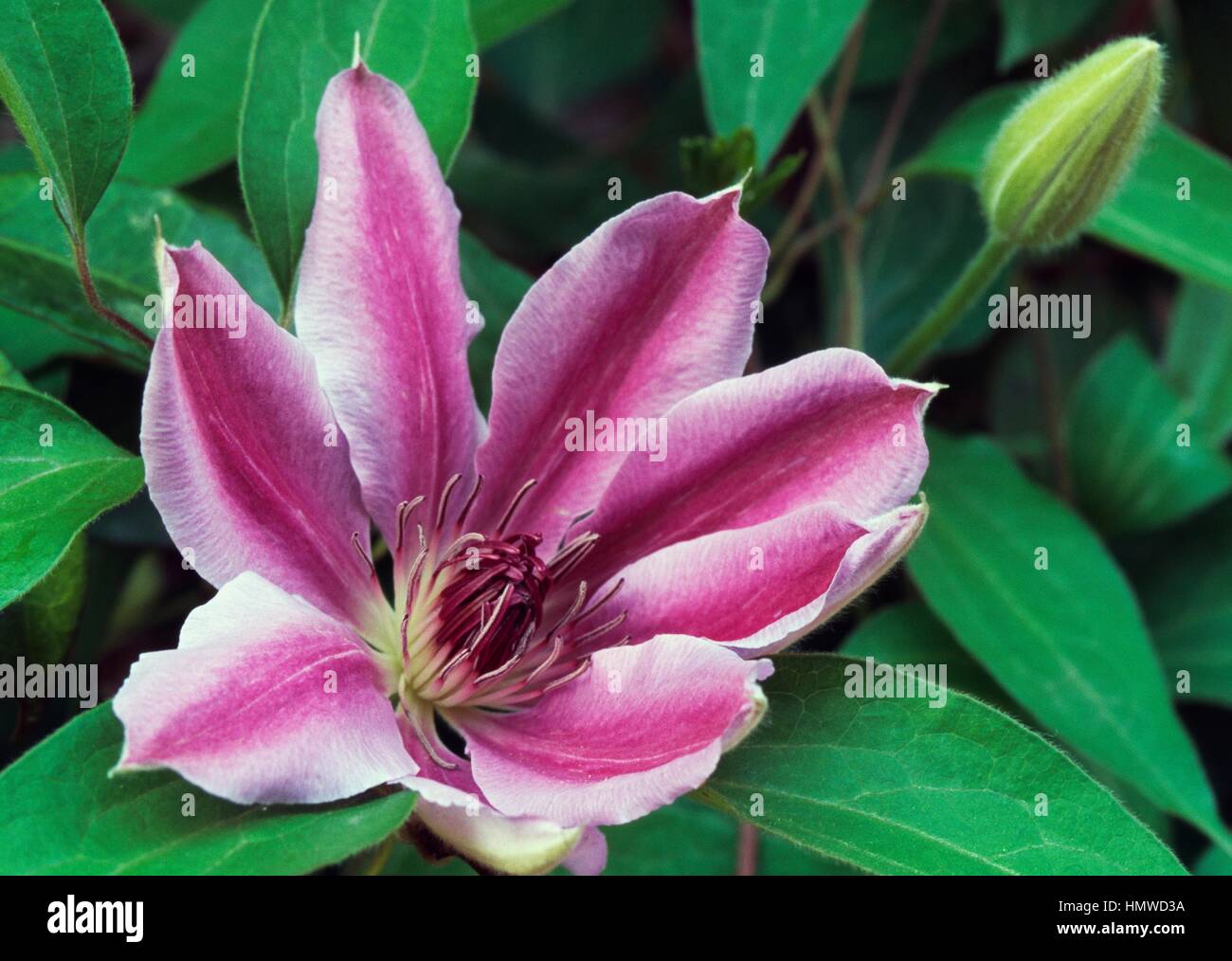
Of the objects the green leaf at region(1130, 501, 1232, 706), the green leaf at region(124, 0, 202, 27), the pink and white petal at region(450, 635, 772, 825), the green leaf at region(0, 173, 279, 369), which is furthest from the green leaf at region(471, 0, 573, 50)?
the green leaf at region(1130, 501, 1232, 706)

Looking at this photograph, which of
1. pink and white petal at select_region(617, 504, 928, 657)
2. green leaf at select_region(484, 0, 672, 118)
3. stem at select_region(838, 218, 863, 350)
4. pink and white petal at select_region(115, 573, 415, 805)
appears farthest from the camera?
green leaf at select_region(484, 0, 672, 118)

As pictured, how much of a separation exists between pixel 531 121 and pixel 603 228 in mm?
970

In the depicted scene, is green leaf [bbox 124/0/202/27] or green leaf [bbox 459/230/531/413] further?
green leaf [bbox 124/0/202/27]

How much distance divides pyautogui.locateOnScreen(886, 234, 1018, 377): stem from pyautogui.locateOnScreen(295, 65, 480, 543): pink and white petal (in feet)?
1.61

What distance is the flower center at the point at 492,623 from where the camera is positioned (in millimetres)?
855

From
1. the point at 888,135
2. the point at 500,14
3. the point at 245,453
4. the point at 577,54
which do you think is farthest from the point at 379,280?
the point at 577,54

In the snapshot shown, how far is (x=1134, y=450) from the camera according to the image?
4.65ft

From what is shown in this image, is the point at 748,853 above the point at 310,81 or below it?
below

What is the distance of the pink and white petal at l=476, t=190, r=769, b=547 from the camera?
833mm

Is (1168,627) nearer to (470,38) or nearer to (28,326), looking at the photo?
(470,38)

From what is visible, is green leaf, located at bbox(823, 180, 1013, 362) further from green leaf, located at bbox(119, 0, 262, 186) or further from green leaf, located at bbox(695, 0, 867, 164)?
green leaf, located at bbox(119, 0, 262, 186)

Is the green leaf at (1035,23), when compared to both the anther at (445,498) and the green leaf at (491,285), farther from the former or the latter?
the anther at (445,498)

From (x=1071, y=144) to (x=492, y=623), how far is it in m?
0.58

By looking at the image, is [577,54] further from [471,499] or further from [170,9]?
[471,499]
